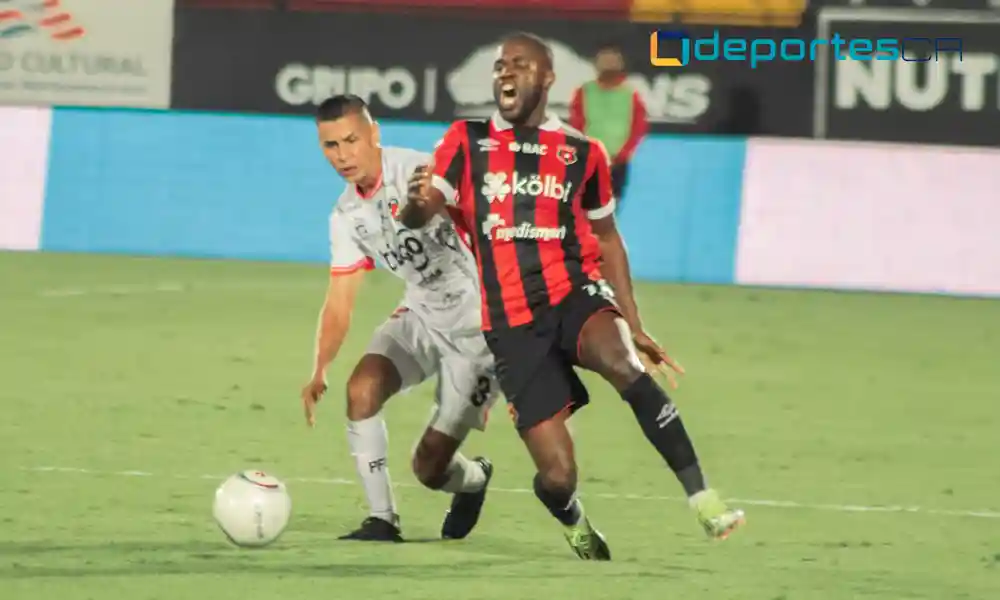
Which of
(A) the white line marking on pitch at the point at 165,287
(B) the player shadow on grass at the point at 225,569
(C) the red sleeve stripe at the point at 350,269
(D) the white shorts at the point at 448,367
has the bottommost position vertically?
(A) the white line marking on pitch at the point at 165,287

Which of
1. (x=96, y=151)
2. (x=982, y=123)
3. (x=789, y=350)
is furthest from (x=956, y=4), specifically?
(x=96, y=151)

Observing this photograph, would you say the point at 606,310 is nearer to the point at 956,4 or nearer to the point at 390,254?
the point at 390,254

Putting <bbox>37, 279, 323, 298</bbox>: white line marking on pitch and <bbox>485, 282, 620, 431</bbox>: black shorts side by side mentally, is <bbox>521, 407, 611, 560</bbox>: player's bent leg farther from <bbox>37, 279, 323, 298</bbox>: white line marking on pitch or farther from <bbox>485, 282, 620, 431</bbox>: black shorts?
<bbox>37, 279, 323, 298</bbox>: white line marking on pitch

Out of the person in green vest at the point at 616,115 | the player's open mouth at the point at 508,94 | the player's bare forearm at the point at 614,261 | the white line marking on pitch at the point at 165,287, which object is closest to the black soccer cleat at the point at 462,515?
the player's bare forearm at the point at 614,261

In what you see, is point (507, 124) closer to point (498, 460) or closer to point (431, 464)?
point (431, 464)

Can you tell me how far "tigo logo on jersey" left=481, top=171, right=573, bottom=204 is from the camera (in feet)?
22.3

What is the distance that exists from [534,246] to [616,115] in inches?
409

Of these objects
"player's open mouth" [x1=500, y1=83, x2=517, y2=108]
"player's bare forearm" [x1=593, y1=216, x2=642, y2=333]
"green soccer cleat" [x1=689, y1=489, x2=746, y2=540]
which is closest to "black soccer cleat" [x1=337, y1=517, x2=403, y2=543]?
"player's bare forearm" [x1=593, y1=216, x2=642, y2=333]

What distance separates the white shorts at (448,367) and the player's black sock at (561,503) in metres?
0.66

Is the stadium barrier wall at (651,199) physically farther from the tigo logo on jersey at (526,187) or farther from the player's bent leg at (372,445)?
the tigo logo on jersey at (526,187)

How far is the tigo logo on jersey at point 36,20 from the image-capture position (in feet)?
63.9

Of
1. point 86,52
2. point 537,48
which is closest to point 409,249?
point 537,48

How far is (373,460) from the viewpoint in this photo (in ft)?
24.2

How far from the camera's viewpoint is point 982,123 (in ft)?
61.4
